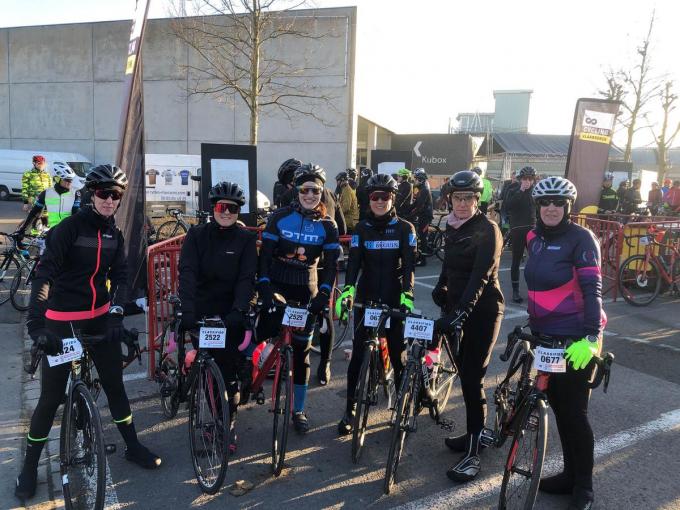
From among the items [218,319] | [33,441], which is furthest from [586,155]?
[33,441]

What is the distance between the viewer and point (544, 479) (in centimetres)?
363

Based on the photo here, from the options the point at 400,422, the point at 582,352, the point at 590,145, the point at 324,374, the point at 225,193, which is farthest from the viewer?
the point at 590,145

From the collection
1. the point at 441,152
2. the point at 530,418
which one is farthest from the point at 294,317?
the point at 441,152

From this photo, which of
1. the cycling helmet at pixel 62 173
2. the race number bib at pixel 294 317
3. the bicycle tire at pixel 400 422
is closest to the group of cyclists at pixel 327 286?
the race number bib at pixel 294 317

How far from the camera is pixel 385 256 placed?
4195 millimetres

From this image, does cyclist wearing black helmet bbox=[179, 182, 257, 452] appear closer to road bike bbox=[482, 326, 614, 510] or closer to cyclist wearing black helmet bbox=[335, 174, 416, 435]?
cyclist wearing black helmet bbox=[335, 174, 416, 435]

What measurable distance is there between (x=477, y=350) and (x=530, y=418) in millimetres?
689

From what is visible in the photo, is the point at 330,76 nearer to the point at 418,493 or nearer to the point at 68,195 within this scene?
the point at 68,195

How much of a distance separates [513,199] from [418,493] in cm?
654

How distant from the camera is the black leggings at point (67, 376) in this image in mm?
3318

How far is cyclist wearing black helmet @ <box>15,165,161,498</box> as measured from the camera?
3.27m

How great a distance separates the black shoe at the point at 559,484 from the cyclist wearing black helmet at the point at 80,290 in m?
2.99

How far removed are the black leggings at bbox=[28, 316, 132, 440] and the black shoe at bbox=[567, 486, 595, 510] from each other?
3058 mm

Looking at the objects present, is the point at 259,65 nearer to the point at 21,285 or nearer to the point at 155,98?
the point at 155,98
